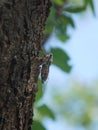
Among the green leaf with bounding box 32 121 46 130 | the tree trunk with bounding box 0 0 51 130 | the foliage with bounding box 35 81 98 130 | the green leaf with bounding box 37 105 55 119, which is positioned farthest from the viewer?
the foliage with bounding box 35 81 98 130

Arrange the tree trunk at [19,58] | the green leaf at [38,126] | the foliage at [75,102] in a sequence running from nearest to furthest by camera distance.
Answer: the tree trunk at [19,58] → the green leaf at [38,126] → the foliage at [75,102]

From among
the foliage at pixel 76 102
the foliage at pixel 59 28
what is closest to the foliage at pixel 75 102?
the foliage at pixel 76 102

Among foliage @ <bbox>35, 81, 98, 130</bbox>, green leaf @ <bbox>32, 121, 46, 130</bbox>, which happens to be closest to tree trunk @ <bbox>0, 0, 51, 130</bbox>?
green leaf @ <bbox>32, 121, 46, 130</bbox>

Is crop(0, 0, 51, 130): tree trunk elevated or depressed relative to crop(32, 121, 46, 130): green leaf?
elevated

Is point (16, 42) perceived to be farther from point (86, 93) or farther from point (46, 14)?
point (86, 93)

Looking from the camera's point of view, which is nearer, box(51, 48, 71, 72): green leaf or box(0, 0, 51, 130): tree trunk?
box(0, 0, 51, 130): tree trunk

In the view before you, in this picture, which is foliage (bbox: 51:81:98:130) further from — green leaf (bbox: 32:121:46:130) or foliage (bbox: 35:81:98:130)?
green leaf (bbox: 32:121:46:130)

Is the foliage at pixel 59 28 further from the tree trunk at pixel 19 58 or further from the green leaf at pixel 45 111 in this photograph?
the tree trunk at pixel 19 58
